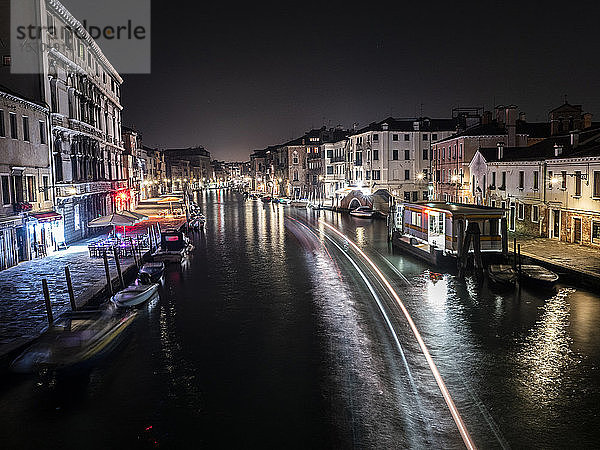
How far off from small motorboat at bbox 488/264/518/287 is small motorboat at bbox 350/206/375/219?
133ft

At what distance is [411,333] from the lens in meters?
18.7

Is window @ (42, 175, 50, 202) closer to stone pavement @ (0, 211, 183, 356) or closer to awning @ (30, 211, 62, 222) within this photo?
awning @ (30, 211, 62, 222)

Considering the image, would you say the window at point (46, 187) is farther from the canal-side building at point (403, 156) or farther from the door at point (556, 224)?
the canal-side building at point (403, 156)

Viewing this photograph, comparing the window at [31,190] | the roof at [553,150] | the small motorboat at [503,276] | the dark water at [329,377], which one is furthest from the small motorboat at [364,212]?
the window at [31,190]

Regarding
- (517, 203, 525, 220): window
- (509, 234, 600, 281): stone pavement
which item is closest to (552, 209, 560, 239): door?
(509, 234, 600, 281): stone pavement

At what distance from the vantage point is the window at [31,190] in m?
32.0

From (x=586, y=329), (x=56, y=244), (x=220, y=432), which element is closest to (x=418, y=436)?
(x=220, y=432)

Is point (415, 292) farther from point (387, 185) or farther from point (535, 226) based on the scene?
point (387, 185)

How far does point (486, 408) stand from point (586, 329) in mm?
8566

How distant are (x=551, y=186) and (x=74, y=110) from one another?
3588 centimetres

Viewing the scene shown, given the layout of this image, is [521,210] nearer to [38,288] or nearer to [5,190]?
[38,288]

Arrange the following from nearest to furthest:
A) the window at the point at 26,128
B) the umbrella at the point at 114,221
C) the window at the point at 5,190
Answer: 1. the window at the point at 5,190
2. the window at the point at 26,128
3. the umbrella at the point at 114,221

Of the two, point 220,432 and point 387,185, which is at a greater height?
point 387,185

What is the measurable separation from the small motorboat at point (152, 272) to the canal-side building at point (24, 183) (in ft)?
24.5
